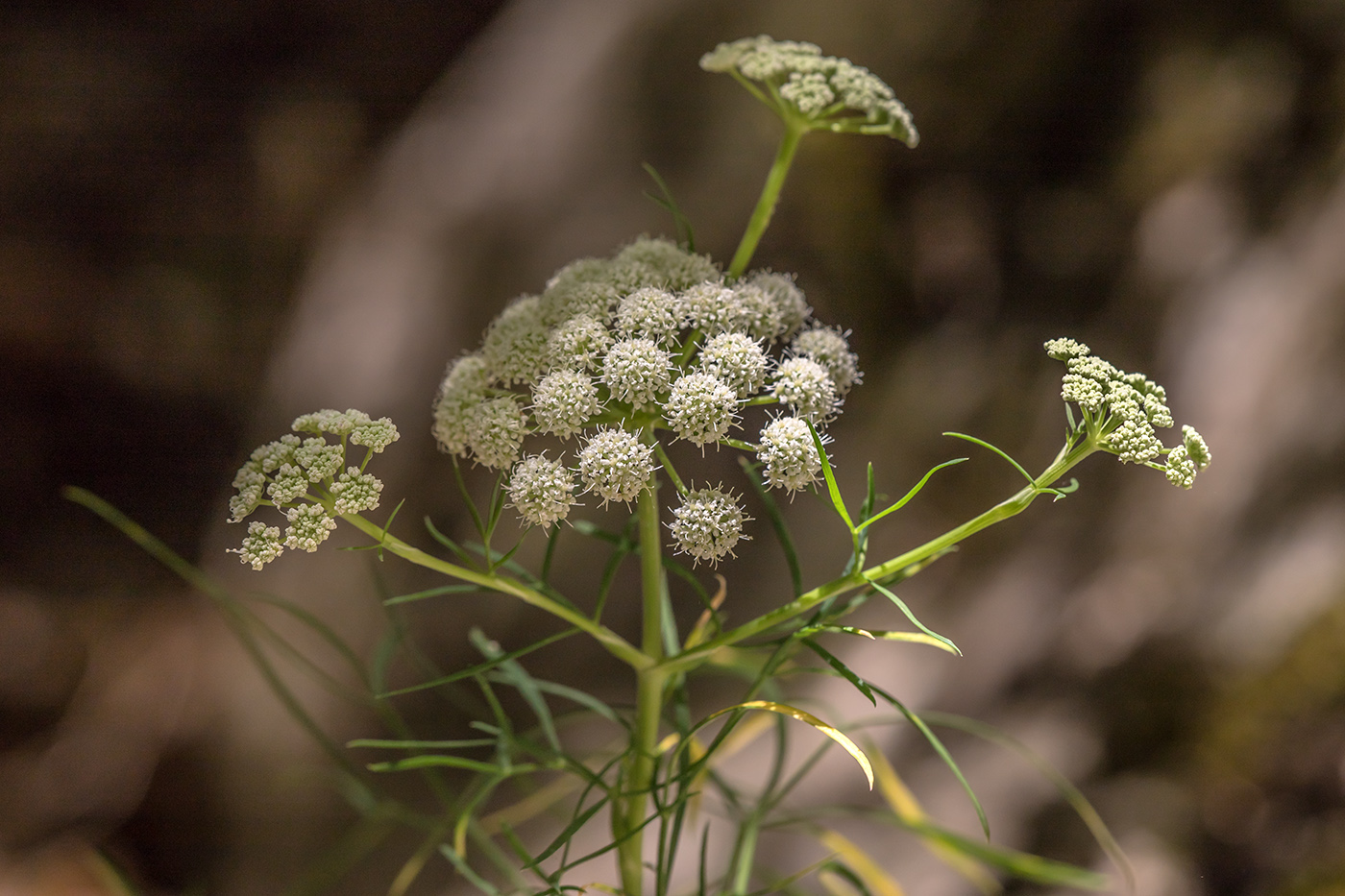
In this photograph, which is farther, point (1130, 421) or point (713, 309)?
point (713, 309)

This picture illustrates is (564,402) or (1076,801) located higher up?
(564,402)

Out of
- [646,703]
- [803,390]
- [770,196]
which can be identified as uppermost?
[770,196]

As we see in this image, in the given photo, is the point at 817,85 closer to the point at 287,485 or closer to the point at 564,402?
the point at 564,402

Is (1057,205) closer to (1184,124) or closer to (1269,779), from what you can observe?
(1184,124)

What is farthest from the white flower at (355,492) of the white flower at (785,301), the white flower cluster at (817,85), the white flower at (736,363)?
the white flower cluster at (817,85)

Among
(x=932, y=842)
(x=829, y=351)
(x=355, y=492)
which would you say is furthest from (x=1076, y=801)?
(x=355, y=492)

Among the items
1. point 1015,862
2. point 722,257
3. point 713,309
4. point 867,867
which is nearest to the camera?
point 713,309

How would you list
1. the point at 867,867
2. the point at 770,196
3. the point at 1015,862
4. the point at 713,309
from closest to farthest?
the point at 713,309 < the point at 770,196 < the point at 1015,862 < the point at 867,867
